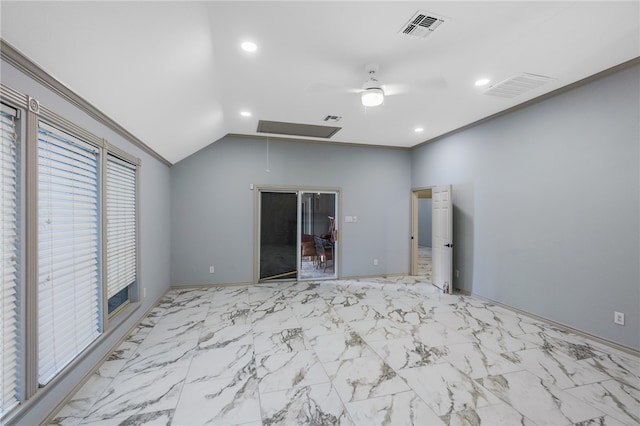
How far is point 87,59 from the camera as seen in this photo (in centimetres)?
174

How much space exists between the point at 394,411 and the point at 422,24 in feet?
9.12

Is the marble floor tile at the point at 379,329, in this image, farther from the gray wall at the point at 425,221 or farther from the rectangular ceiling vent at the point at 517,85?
the gray wall at the point at 425,221

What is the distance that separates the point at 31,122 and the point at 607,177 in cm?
479

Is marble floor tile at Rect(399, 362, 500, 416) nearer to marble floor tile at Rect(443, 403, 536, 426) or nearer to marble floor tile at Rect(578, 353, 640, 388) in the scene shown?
marble floor tile at Rect(443, 403, 536, 426)

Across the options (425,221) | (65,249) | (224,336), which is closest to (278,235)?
(224,336)

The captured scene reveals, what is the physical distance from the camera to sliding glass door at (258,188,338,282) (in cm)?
533

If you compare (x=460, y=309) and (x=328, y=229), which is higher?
(x=328, y=229)

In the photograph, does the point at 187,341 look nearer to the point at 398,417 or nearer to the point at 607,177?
the point at 398,417

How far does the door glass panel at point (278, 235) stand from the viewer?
17.5 feet

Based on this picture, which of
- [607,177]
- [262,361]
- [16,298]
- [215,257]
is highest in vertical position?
[607,177]

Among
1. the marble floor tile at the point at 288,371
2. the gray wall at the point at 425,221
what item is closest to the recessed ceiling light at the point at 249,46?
the marble floor tile at the point at 288,371

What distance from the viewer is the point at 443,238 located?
4.86m

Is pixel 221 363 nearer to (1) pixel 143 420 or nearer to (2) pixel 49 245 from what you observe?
(1) pixel 143 420

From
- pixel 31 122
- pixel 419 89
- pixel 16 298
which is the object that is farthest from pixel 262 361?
→ pixel 419 89
